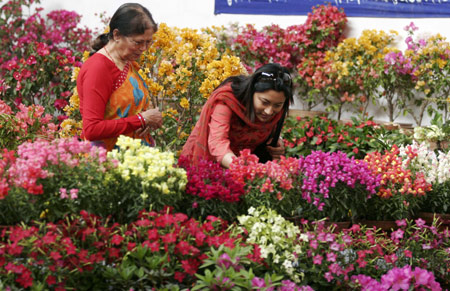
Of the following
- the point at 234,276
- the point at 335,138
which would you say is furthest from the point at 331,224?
the point at 335,138

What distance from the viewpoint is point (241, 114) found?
2.86 metres

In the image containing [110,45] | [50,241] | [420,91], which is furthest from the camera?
[420,91]

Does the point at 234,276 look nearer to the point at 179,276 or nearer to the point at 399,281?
the point at 179,276

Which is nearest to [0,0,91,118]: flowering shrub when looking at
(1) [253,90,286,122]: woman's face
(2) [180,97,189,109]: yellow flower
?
(2) [180,97,189,109]: yellow flower

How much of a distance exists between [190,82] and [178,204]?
2.01m

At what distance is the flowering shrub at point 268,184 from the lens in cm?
227

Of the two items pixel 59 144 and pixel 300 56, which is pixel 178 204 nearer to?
pixel 59 144

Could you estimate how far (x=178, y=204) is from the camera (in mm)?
2182

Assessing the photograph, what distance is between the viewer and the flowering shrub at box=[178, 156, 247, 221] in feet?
7.02

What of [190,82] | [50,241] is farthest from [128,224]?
[190,82]

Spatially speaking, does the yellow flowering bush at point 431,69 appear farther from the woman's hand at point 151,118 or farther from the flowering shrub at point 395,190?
the woman's hand at point 151,118

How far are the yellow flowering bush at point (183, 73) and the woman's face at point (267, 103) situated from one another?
1.06 meters

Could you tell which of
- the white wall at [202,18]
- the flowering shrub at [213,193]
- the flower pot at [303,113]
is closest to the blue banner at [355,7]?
the white wall at [202,18]

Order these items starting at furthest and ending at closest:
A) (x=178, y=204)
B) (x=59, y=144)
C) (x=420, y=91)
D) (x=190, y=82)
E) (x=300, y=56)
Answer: (x=300, y=56), (x=420, y=91), (x=190, y=82), (x=178, y=204), (x=59, y=144)
